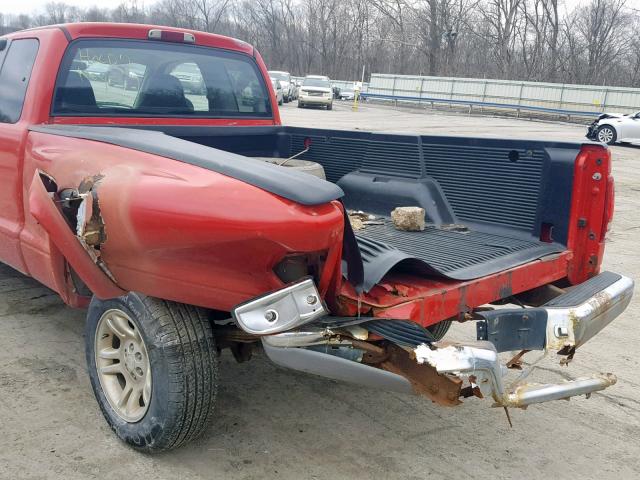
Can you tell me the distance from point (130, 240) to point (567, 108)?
110ft

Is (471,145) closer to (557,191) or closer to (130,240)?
(557,191)

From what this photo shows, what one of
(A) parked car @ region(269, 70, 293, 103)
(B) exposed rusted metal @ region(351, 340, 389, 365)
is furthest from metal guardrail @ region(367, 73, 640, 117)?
(B) exposed rusted metal @ region(351, 340, 389, 365)

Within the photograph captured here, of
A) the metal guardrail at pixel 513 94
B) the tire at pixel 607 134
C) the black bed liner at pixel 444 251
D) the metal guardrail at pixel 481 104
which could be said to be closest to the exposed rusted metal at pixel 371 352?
the black bed liner at pixel 444 251

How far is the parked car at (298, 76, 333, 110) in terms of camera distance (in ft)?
109

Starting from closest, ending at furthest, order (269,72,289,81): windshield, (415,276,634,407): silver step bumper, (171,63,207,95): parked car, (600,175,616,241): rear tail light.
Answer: (415,276,634,407): silver step bumper → (600,175,616,241): rear tail light → (171,63,207,95): parked car → (269,72,289,81): windshield

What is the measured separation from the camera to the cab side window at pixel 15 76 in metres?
3.94

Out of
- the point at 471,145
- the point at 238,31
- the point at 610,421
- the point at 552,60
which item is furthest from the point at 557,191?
the point at 238,31

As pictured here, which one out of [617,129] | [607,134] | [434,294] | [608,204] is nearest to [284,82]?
[607,134]

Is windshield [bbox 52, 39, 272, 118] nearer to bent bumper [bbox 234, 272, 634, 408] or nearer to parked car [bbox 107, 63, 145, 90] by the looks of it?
parked car [bbox 107, 63, 145, 90]

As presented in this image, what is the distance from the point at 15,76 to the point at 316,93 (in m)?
30.0

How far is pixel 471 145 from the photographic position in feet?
12.8

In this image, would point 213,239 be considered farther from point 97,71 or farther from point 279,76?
point 279,76

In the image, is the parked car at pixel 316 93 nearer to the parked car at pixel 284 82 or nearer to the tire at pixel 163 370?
the parked car at pixel 284 82

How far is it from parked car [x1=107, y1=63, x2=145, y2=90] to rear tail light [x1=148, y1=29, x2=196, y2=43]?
23 centimetres
